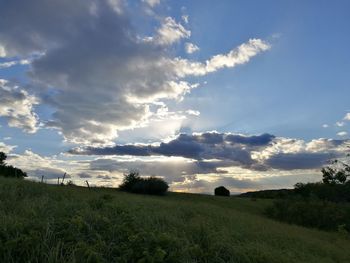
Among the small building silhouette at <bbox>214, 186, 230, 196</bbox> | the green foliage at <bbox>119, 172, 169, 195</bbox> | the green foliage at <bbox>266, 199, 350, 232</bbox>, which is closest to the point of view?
the green foliage at <bbox>266, 199, 350, 232</bbox>

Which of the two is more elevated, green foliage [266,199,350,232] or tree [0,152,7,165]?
tree [0,152,7,165]

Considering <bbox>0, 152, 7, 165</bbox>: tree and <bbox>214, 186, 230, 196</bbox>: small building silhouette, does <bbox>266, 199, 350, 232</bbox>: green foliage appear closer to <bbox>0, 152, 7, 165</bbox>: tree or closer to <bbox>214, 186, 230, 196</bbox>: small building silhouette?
<bbox>214, 186, 230, 196</bbox>: small building silhouette

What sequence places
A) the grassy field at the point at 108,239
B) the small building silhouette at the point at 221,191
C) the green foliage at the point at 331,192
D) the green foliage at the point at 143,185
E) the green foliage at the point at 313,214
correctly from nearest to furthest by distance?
the grassy field at the point at 108,239 < the green foliage at the point at 313,214 < the green foliage at the point at 143,185 < the green foliage at the point at 331,192 < the small building silhouette at the point at 221,191

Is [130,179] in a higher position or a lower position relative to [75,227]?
higher

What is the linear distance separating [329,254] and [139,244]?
8927 millimetres

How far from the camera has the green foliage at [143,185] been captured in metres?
28.9

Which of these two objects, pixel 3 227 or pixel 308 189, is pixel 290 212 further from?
pixel 3 227

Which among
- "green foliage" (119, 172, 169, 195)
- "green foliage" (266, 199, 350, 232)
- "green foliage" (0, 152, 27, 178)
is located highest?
"green foliage" (0, 152, 27, 178)

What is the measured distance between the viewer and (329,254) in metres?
14.6

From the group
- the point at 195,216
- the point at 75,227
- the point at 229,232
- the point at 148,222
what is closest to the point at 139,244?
the point at 75,227

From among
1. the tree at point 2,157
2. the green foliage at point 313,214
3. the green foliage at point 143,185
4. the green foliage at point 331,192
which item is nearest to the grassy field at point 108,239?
the green foliage at point 313,214

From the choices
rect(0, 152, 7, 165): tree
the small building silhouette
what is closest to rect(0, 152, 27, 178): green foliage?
rect(0, 152, 7, 165): tree

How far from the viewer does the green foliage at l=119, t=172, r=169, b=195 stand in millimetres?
28875

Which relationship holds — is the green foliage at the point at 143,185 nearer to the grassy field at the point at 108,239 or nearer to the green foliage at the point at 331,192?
the green foliage at the point at 331,192
